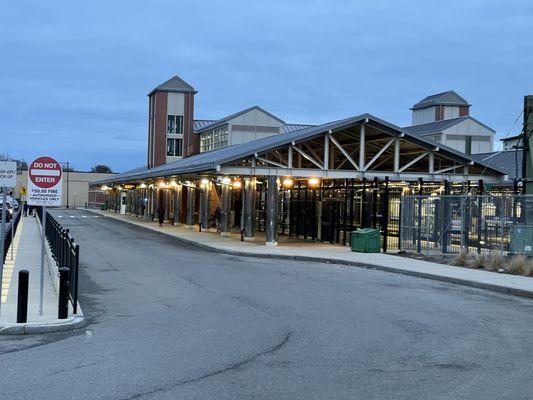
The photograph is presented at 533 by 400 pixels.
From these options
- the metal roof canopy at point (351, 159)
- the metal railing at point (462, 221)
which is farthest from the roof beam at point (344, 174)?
the metal railing at point (462, 221)

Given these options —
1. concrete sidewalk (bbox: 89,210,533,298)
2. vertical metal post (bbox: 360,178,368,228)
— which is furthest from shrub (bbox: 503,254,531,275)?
vertical metal post (bbox: 360,178,368,228)

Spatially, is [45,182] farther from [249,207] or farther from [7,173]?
[249,207]

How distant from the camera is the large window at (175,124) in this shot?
66.3m

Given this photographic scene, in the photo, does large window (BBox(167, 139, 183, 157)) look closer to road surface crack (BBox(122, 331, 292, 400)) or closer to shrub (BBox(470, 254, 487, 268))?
shrub (BBox(470, 254, 487, 268))

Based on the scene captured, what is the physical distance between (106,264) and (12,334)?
10184mm

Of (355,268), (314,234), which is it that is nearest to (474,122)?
(314,234)

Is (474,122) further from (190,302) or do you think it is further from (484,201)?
(190,302)

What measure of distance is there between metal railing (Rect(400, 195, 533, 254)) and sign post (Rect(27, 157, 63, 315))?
15.2 metres

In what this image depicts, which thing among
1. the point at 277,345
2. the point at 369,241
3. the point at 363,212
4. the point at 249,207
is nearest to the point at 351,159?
the point at 363,212

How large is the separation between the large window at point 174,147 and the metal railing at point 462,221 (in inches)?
1711

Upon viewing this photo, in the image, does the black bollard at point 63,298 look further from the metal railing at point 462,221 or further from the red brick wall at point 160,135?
the red brick wall at point 160,135

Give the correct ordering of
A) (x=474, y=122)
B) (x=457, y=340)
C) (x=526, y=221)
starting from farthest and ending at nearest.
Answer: (x=474, y=122) → (x=526, y=221) → (x=457, y=340)

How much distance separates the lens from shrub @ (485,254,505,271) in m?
19.7

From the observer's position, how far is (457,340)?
30.3ft
